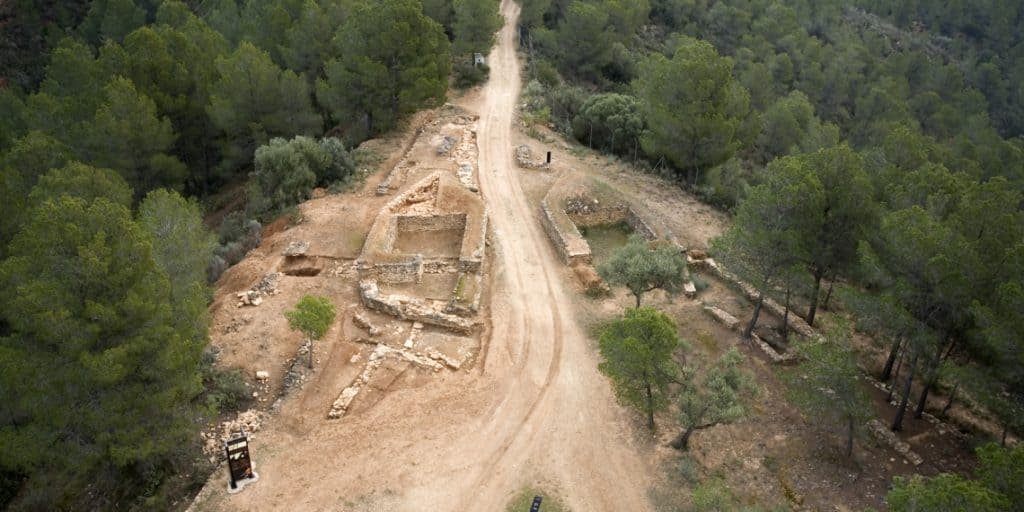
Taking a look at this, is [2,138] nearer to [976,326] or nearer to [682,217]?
[682,217]

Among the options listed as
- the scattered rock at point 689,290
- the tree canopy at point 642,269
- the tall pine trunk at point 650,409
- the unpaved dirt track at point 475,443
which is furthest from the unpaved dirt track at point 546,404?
the scattered rock at point 689,290

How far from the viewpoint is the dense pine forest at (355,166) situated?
17.4 m

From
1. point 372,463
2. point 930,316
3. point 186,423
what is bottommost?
point 372,463

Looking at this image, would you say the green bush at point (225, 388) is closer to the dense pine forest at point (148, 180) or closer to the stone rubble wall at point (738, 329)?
the dense pine forest at point (148, 180)

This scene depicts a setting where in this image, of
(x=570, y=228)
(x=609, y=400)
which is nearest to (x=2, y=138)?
(x=570, y=228)

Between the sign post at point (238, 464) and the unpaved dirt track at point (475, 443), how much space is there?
0.28m

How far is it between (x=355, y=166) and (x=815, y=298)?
25593mm

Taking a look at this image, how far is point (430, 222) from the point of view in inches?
1319

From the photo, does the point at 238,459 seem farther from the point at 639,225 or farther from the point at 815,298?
the point at 639,225

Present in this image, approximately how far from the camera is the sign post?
18.6 metres

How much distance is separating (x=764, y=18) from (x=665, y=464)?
66.7 m

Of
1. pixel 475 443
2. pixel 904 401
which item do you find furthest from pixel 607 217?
pixel 475 443

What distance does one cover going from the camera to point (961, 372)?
725 inches

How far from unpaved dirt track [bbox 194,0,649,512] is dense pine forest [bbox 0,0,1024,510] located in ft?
9.94
